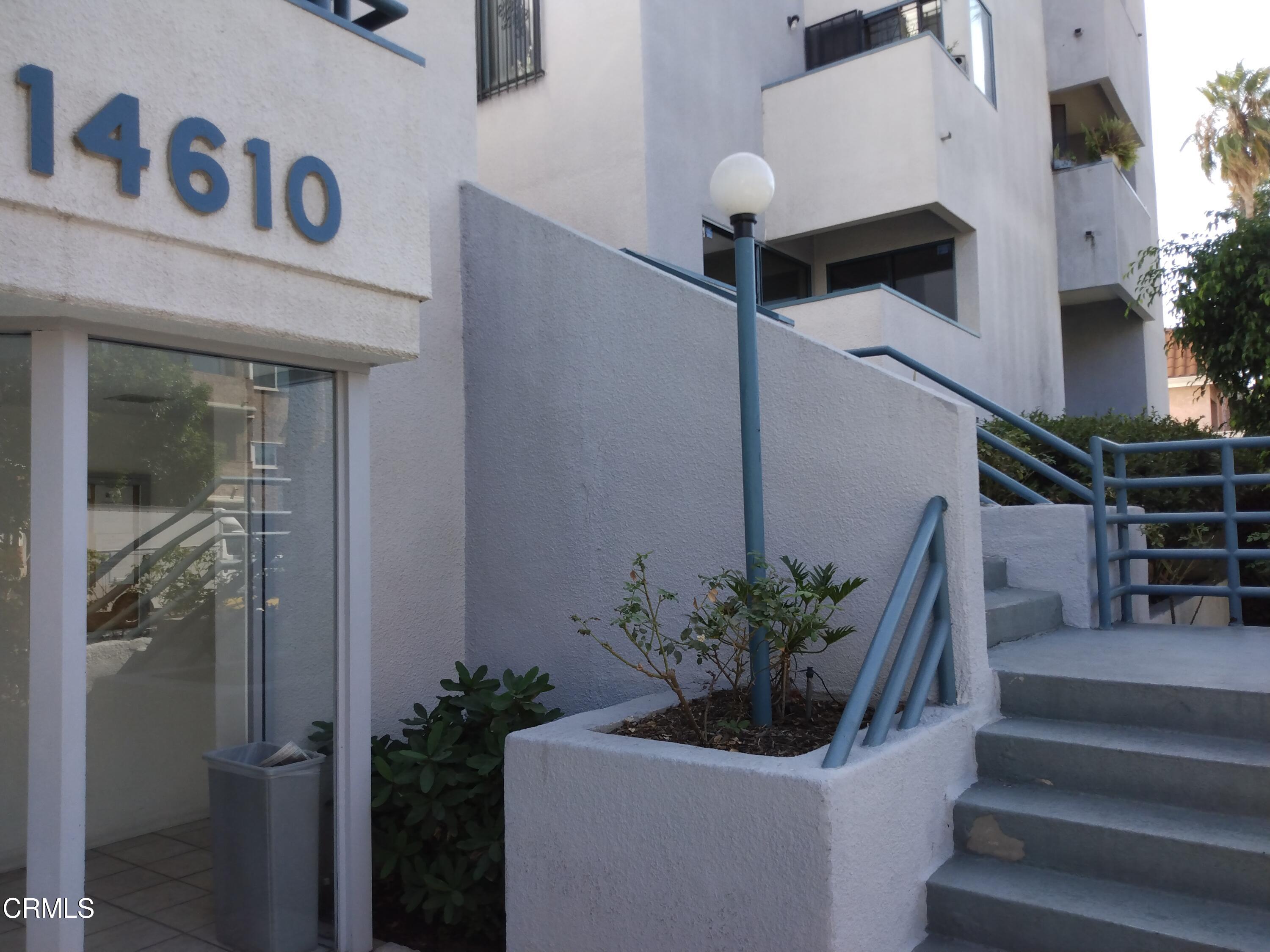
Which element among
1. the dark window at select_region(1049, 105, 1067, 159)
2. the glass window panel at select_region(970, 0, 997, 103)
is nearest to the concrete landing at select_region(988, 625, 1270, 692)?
the glass window panel at select_region(970, 0, 997, 103)

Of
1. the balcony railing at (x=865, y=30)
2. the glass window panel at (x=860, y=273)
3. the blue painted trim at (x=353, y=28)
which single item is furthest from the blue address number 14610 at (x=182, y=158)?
the balcony railing at (x=865, y=30)

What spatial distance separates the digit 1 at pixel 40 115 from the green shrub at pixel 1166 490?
6.97m

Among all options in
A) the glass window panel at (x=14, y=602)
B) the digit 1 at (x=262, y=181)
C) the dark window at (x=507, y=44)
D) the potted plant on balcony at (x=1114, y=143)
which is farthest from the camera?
the potted plant on balcony at (x=1114, y=143)

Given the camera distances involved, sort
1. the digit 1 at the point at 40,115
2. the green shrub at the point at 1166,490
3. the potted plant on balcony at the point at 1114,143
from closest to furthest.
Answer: the digit 1 at the point at 40,115 < the green shrub at the point at 1166,490 < the potted plant on balcony at the point at 1114,143

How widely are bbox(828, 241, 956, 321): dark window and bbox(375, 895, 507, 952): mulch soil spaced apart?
888 centimetres

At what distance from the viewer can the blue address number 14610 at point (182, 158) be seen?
10.0 ft

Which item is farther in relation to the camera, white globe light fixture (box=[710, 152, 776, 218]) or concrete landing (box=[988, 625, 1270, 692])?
concrete landing (box=[988, 625, 1270, 692])

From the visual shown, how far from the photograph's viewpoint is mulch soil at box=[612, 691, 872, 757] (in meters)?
3.71

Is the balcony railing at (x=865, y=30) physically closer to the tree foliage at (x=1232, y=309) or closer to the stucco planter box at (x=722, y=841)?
the tree foliage at (x=1232, y=309)

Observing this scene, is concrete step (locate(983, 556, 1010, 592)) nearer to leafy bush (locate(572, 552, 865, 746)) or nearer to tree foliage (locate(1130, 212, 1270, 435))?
leafy bush (locate(572, 552, 865, 746))

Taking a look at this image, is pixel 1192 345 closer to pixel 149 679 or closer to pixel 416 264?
pixel 416 264

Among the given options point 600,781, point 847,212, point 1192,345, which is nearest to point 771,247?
point 847,212

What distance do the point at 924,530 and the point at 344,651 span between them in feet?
8.41

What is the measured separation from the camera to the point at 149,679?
404 cm
